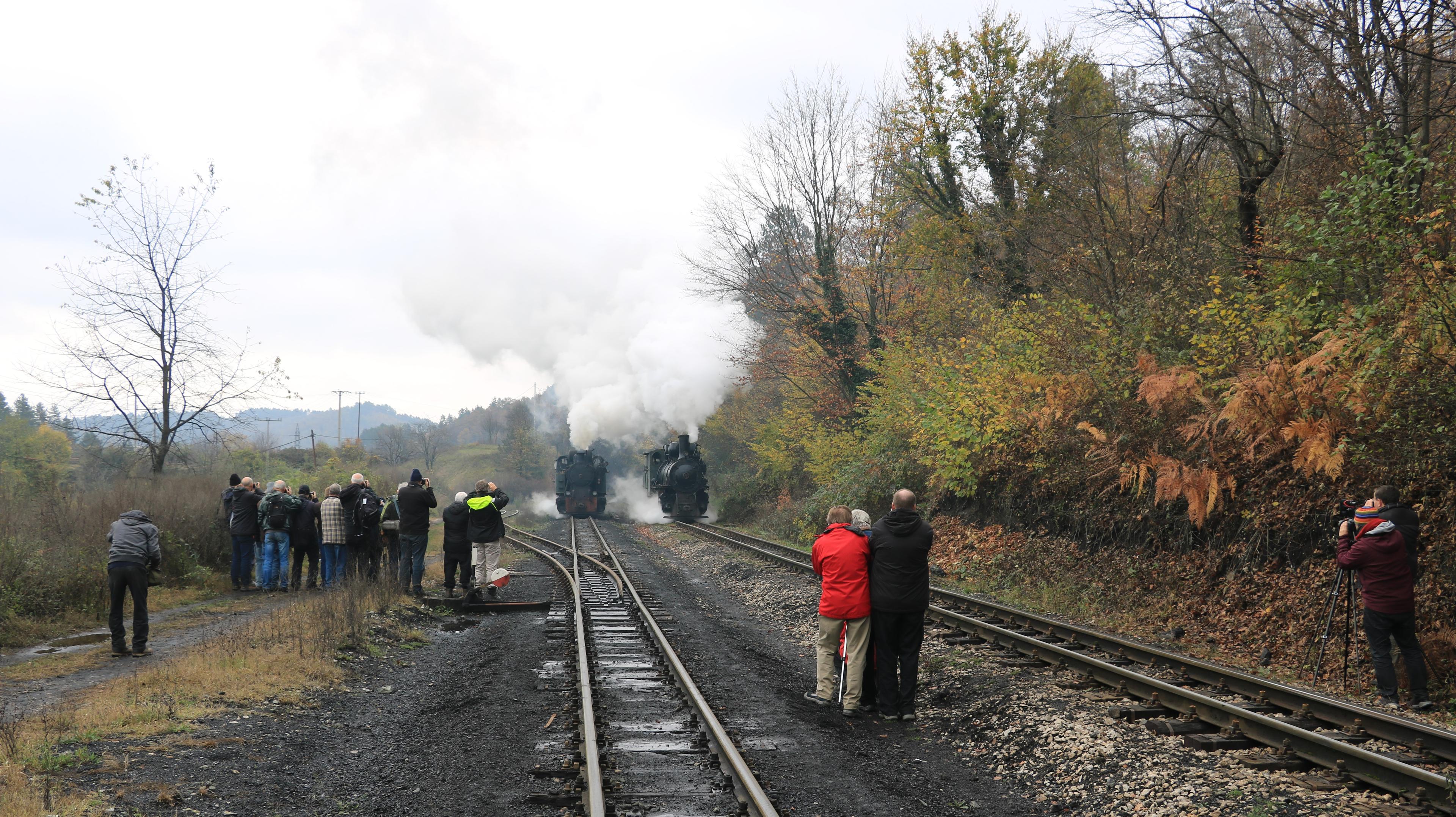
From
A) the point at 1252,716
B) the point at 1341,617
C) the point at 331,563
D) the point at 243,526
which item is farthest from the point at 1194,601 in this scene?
the point at 243,526

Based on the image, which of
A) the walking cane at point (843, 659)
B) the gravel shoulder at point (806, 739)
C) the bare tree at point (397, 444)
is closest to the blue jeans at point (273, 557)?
the gravel shoulder at point (806, 739)

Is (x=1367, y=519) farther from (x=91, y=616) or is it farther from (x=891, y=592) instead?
(x=91, y=616)

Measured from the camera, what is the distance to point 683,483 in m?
32.0

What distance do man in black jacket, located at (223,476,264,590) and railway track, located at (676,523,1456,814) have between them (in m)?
11.1

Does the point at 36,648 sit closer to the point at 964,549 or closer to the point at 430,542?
the point at 964,549

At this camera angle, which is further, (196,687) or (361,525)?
(361,525)

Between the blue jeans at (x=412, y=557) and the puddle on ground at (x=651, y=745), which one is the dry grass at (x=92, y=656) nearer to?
the blue jeans at (x=412, y=557)

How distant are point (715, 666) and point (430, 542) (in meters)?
20.8

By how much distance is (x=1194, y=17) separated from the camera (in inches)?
492

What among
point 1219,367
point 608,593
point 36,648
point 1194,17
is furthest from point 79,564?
point 1194,17

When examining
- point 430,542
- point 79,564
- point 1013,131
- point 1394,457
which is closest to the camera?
point 1394,457

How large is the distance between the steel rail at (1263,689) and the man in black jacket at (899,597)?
239 centimetres

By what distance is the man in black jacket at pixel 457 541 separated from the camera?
1315cm

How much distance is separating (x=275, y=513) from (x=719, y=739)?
33.7 feet
